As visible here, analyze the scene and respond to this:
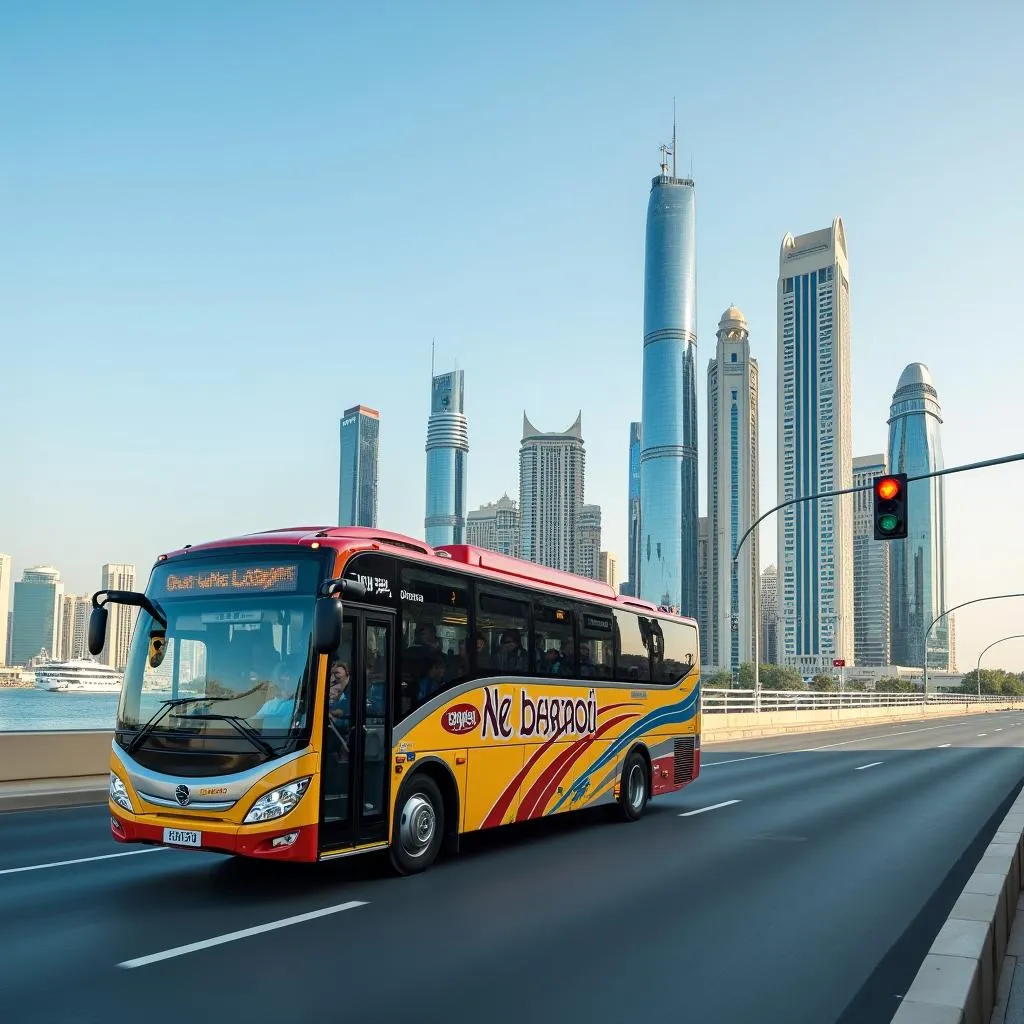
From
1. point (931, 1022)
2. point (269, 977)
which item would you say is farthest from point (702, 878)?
point (931, 1022)

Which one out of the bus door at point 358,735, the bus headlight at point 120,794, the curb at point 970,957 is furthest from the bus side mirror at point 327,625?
the curb at point 970,957

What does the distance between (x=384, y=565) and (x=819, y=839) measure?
21.3ft

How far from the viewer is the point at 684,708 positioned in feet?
54.7

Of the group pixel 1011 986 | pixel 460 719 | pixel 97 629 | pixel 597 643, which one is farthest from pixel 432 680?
pixel 1011 986

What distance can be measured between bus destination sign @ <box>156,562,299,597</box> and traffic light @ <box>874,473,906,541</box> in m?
14.0

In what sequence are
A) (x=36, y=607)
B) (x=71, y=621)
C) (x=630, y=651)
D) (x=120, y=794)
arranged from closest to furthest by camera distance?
1. (x=120, y=794)
2. (x=630, y=651)
3. (x=71, y=621)
4. (x=36, y=607)

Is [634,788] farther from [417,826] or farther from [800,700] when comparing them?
[800,700]

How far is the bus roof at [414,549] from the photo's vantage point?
9383 mm

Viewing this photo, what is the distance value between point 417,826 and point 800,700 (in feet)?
183

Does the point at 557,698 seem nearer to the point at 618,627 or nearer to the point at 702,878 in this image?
the point at 618,627

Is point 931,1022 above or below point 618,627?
below

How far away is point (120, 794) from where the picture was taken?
8898mm

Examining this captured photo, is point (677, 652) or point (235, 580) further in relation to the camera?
point (677, 652)

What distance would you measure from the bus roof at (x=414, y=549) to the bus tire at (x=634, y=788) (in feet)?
7.65
